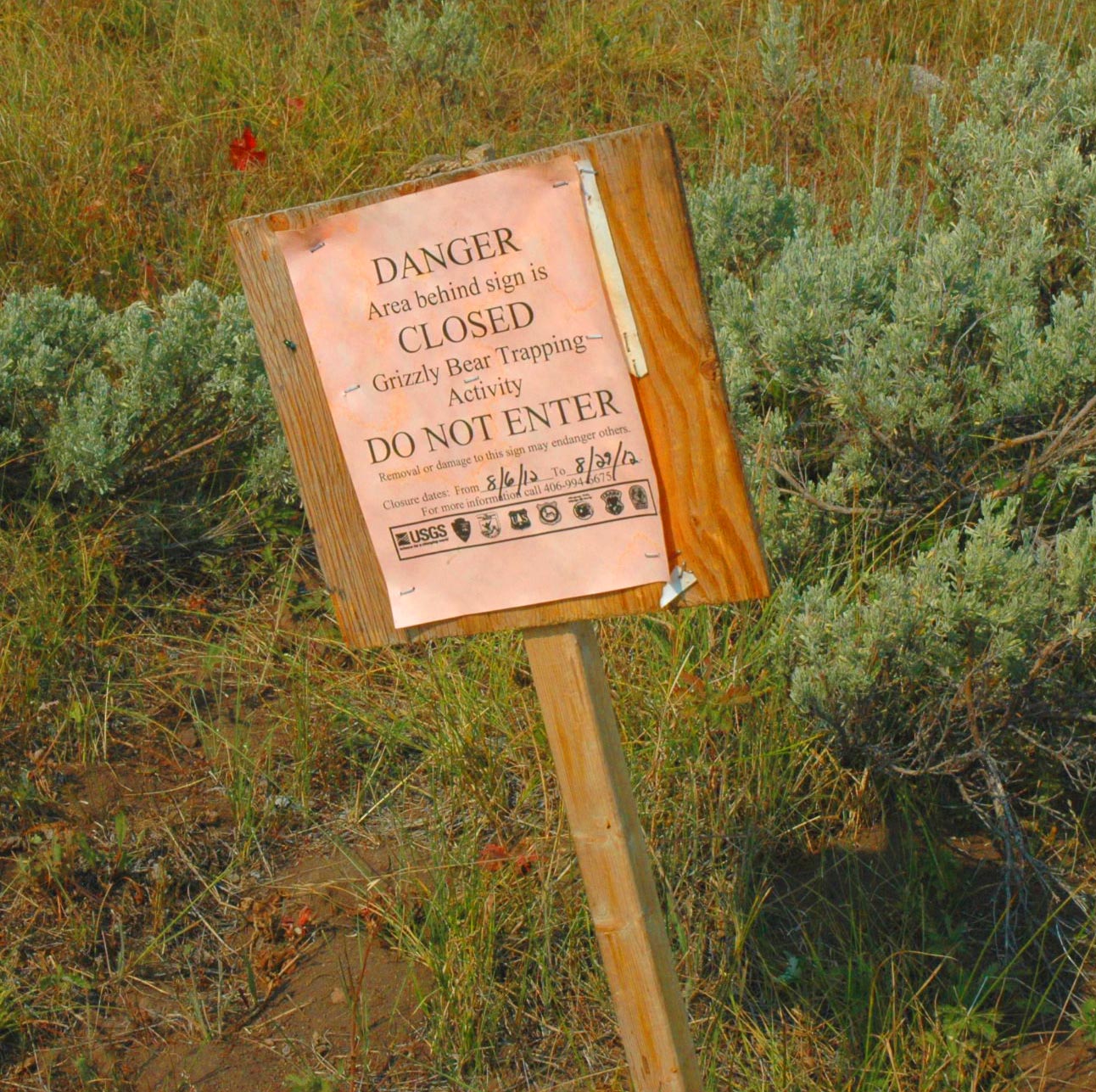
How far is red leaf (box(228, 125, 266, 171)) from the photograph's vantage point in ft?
14.4

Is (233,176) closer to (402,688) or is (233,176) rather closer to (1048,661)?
(402,688)

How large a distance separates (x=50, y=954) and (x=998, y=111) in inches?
165

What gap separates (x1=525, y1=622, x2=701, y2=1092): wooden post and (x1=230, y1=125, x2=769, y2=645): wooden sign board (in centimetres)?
9

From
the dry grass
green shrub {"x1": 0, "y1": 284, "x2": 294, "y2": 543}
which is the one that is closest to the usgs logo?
green shrub {"x1": 0, "y1": 284, "x2": 294, "y2": 543}

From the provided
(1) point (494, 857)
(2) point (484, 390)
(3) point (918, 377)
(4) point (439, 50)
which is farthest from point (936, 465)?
(4) point (439, 50)

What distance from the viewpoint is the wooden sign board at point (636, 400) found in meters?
1.40

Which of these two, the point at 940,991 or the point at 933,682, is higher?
the point at 933,682

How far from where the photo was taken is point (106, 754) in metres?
2.86

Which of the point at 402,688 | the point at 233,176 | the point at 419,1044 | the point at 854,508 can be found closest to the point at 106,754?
the point at 402,688

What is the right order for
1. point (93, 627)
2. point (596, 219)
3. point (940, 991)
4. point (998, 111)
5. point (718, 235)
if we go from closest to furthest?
point (596, 219)
point (940, 991)
point (93, 627)
point (718, 235)
point (998, 111)

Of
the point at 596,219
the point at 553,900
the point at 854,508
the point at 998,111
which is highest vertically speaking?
the point at 596,219

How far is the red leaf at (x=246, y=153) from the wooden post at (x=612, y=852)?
331 cm

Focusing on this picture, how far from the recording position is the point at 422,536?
1625mm

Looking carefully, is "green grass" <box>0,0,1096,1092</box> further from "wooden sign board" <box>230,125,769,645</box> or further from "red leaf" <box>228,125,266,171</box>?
"wooden sign board" <box>230,125,769,645</box>
